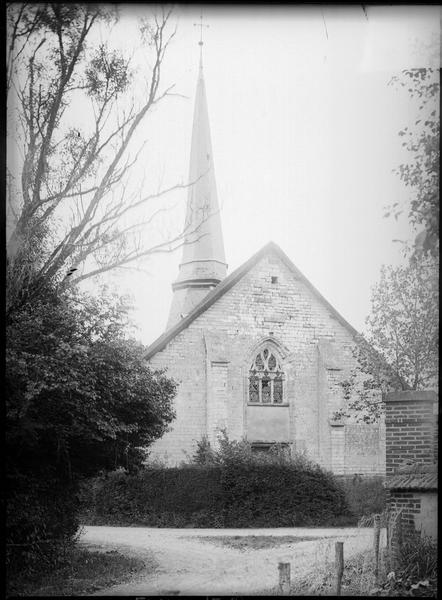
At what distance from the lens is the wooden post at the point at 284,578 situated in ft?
25.1

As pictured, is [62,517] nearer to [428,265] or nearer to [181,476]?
[181,476]

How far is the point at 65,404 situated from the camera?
9.11 m

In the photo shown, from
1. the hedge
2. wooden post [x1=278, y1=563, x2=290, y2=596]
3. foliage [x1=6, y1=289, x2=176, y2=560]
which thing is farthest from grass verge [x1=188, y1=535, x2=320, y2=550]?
wooden post [x1=278, y1=563, x2=290, y2=596]

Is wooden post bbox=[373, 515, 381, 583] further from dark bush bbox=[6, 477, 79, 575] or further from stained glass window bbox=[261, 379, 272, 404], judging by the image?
dark bush bbox=[6, 477, 79, 575]

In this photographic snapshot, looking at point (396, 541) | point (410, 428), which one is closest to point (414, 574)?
point (396, 541)

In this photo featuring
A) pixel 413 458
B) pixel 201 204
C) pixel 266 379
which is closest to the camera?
pixel 413 458

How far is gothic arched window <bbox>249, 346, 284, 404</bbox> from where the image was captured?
11.0 metres

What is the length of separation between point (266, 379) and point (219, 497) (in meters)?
2.06

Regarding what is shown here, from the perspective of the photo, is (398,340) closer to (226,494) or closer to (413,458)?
(413,458)

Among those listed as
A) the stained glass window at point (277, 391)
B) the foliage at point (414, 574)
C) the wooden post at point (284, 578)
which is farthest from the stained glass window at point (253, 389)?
the wooden post at point (284, 578)

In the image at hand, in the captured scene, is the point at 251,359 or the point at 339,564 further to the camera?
the point at 251,359

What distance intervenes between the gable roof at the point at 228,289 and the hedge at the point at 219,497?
6.51 feet

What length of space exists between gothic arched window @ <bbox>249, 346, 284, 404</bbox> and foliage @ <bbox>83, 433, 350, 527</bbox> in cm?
89

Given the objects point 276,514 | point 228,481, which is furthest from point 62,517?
point 276,514
